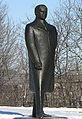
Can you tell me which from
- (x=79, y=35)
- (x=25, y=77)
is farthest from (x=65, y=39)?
(x=25, y=77)

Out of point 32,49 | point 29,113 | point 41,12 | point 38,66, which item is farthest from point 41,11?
point 29,113

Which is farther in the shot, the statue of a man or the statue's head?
the statue's head

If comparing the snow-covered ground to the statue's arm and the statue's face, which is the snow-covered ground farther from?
the statue's face

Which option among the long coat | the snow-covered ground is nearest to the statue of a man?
the long coat

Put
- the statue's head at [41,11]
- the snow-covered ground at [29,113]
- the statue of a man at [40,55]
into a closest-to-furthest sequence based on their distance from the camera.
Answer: the statue of a man at [40,55]
the statue's head at [41,11]
the snow-covered ground at [29,113]

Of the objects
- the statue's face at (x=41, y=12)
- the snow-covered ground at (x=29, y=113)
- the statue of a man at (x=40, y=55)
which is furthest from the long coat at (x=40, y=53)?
the snow-covered ground at (x=29, y=113)

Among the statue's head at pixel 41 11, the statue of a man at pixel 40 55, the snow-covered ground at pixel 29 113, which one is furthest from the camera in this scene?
the snow-covered ground at pixel 29 113

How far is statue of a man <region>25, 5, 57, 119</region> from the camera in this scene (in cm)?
547

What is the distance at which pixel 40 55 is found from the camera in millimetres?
5578

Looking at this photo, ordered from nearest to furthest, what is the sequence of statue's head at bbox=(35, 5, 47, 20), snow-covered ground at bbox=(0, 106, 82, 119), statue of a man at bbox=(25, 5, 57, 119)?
statue of a man at bbox=(25, 5, 57, 119), statue's head at bbox=(35, 5, 47, 20), snow-covered ground at bbox=(0, 106, 82, 119)

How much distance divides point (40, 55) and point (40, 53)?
4 cm

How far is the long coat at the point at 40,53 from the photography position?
5508 millimetres

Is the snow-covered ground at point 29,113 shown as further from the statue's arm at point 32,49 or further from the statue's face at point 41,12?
the statue's face at point 41,12

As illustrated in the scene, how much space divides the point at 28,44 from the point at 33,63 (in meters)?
0.40
